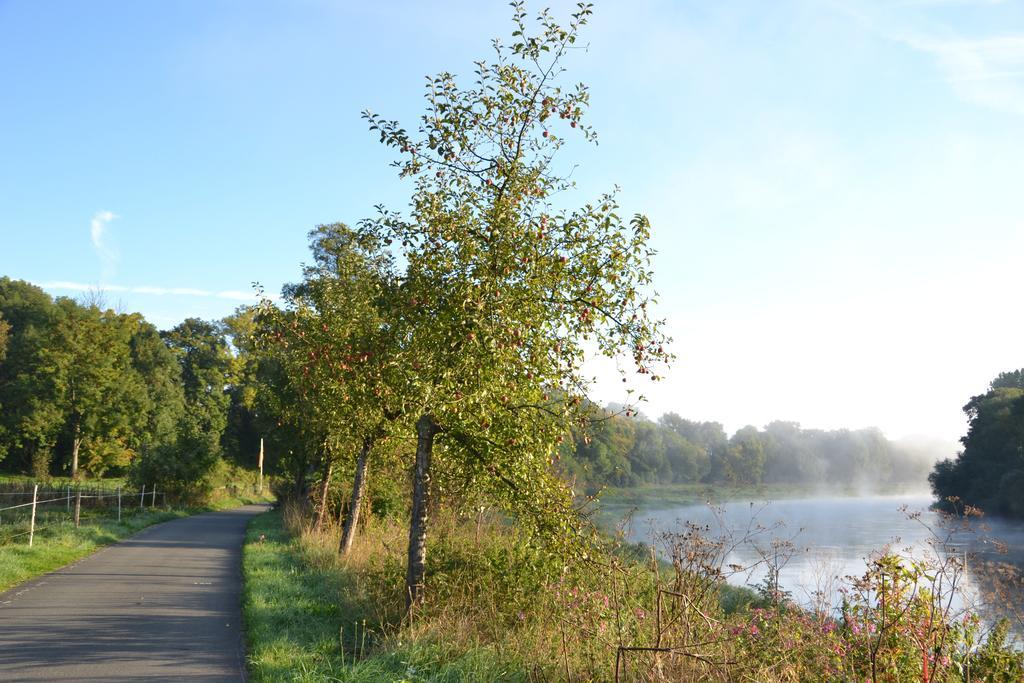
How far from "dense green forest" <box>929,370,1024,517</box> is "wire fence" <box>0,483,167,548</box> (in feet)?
128

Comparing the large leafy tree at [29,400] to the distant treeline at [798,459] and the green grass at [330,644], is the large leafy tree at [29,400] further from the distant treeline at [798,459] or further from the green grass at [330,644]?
the distant treeline at [798,459]

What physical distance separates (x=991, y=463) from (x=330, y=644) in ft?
148

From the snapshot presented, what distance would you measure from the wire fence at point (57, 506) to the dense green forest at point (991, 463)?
38870 mm

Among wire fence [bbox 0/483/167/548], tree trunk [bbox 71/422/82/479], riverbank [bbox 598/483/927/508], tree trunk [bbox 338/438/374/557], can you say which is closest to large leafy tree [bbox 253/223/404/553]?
tree trunk [bbox 338/438/374/557]

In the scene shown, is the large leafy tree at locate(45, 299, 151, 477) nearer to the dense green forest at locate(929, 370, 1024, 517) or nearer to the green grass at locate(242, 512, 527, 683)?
the green grass at locate(242, 512, 527, 683)

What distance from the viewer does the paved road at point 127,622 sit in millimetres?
7270

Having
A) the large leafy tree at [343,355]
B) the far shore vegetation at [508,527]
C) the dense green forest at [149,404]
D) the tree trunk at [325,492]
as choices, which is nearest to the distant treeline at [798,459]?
the dense green forest at [149,404]

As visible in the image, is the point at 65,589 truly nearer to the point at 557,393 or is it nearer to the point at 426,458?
the point at 426,458

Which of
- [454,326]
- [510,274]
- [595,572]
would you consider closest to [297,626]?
[595,572]

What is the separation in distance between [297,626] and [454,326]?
4.49 metres

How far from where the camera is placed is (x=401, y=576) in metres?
9.62

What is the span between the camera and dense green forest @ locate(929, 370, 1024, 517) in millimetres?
38000

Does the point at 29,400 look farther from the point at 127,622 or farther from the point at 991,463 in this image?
the point at 991,463

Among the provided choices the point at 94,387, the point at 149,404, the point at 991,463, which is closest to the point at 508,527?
the point at 991,463
